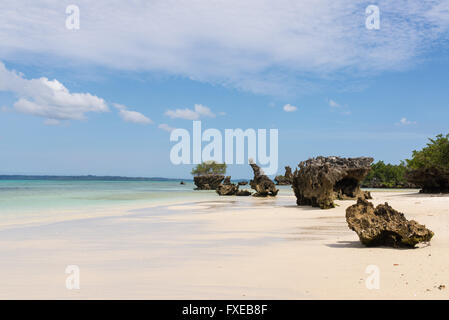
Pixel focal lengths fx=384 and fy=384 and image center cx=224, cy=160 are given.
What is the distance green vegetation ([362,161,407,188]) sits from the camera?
69.7 metres

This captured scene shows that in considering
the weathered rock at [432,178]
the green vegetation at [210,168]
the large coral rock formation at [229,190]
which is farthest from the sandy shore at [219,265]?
the green vegetation at [210,168]

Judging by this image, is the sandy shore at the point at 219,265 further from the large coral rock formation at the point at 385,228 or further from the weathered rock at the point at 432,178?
the weathered rock at the point at 432,178

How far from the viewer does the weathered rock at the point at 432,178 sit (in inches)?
1016

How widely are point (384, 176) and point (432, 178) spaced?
4855 cm

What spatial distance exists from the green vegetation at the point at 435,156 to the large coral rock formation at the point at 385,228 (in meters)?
21.6

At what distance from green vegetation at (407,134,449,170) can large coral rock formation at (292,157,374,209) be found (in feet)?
21.3

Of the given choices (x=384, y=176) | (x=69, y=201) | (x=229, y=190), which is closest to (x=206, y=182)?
(x=229, y=190)

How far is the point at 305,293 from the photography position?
174 inches

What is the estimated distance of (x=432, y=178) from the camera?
2627 cm

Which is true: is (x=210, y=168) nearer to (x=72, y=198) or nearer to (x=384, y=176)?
(x=384, y=176)

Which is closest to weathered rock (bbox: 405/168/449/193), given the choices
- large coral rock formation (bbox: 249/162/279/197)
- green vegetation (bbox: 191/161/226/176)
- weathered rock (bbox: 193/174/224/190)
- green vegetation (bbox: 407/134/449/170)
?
green vegetation (bbox: 407/134/449/170)
